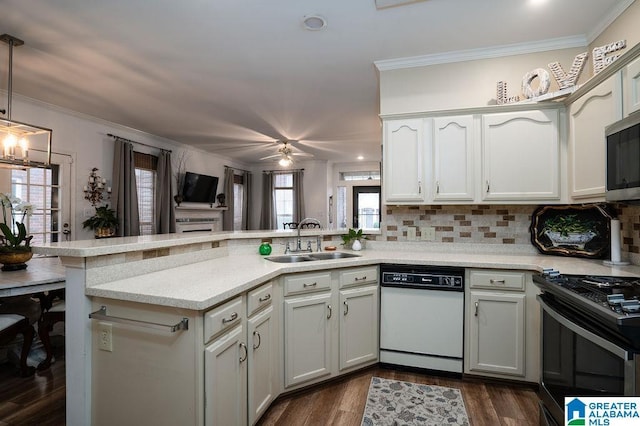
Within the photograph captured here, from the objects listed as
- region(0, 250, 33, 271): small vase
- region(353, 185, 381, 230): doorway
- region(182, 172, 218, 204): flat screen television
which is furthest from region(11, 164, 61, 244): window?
region(353, 185, 381, 230): doorway

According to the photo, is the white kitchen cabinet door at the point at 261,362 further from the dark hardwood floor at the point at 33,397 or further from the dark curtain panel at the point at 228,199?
the dark curtain panel at the point at 228,199

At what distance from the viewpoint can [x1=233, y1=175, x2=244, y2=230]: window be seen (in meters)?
8.17

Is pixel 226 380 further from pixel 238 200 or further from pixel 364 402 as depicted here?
pixel 238 200

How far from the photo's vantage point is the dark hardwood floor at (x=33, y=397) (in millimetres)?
1974

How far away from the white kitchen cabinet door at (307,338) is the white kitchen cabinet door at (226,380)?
496 millimetres

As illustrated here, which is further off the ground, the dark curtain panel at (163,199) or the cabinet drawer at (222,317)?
the dark curtain panel at (163,199)

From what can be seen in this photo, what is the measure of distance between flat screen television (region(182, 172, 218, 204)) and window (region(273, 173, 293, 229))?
1855 mm

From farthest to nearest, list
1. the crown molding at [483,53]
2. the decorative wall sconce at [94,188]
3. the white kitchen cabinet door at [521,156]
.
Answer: the decorative wall sconce at [94,188] → the crown molding at [483,53] → the white kitchen cabinet door at [521,156]

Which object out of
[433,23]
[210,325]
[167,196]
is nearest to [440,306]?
[210,325]

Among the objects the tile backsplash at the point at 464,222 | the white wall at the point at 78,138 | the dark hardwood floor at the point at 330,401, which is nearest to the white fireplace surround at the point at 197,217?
the white wall at the point at 78,138

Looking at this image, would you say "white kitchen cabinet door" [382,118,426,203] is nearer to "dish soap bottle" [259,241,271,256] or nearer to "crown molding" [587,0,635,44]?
"dish soap bottle" [259,241,271,256]

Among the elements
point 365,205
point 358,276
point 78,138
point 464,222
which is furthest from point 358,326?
point 365,205

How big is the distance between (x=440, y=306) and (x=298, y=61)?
7.96 ft

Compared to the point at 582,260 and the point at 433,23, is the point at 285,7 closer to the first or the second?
the point at 433,23
